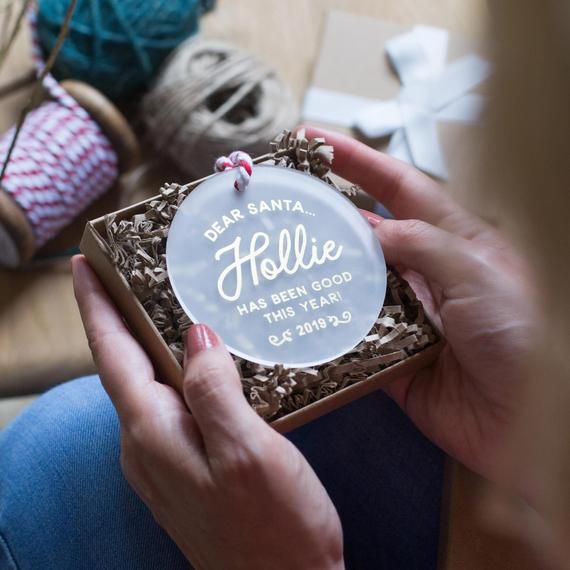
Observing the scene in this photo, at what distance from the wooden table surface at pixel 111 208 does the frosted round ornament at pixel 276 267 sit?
18 centimetres

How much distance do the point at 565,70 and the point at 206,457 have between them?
1.14 ft

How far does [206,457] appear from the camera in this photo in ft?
1.58

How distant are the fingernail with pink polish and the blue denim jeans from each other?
22cm

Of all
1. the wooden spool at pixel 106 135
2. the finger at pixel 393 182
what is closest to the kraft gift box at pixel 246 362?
the finger at pixel 393 182

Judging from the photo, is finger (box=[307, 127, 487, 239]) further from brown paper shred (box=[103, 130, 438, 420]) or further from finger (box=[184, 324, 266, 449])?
finger (box=[184, 324, 266, 449])

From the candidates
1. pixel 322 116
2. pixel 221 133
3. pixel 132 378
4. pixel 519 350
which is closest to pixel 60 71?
pixel 221 133

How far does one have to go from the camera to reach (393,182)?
71cm

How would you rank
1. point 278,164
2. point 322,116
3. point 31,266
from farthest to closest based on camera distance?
point 322,116 < point 31,266 < point 278,164

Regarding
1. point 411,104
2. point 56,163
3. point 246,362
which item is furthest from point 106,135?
point 246,362

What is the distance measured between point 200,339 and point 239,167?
0.52ft

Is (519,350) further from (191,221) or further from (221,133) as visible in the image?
(221,133)

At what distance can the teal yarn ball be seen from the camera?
3.29 ft

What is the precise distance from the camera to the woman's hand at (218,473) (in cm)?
47

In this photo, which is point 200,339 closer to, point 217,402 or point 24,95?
point 217,402
